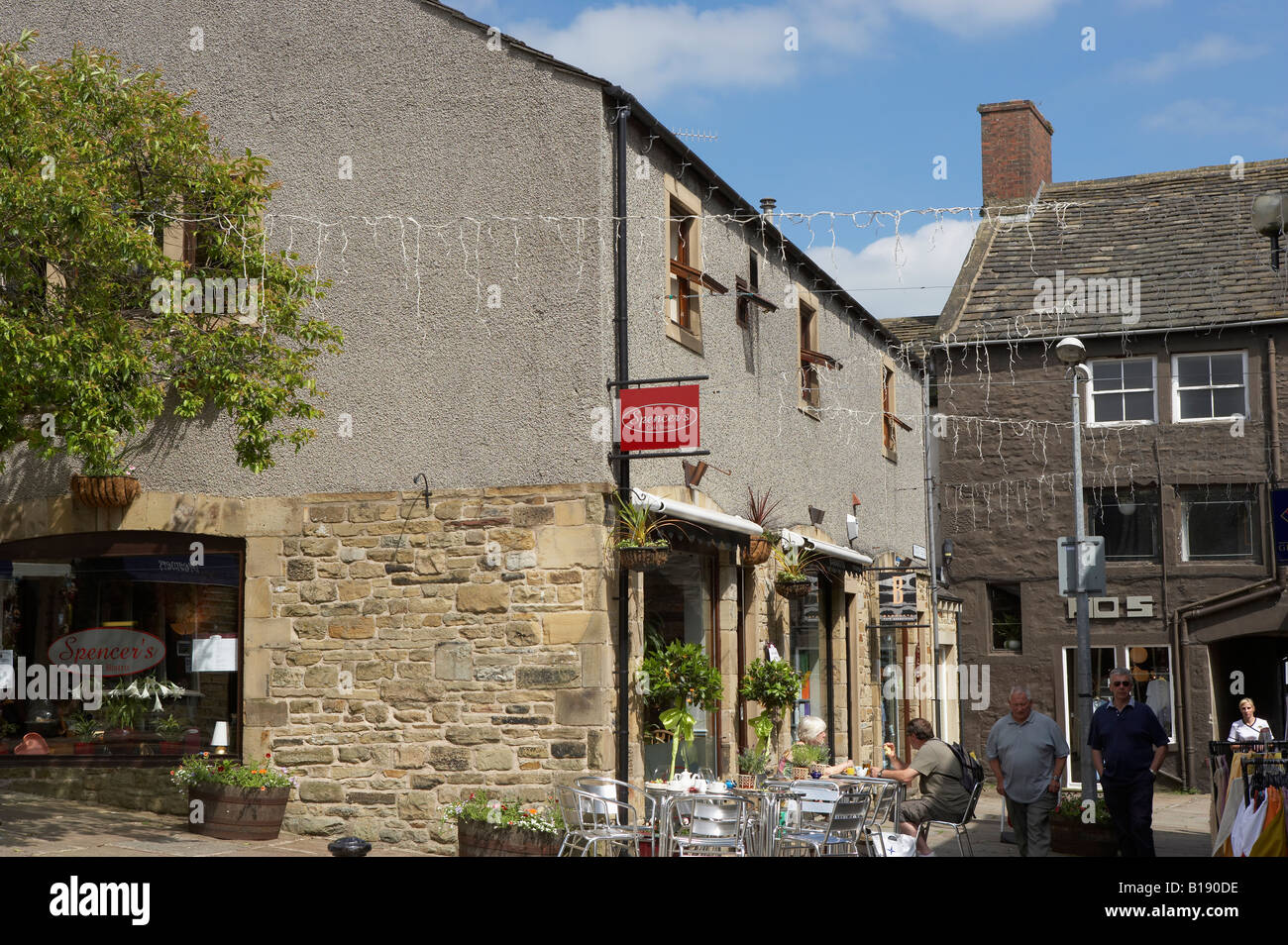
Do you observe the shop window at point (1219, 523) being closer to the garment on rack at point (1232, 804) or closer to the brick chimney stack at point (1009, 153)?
the brick chimney stack at point (1009, 153)

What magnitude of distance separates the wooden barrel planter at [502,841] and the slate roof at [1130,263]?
14.9 metres

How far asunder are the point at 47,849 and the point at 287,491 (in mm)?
3558

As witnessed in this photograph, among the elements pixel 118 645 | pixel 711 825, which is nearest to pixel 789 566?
pixel 711 825

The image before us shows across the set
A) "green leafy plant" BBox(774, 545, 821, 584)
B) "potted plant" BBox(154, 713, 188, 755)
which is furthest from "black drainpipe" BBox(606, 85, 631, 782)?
"potted plant" BBox(154, 713, 188, 755)

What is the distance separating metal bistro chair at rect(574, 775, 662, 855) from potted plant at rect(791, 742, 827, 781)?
171 centimetres

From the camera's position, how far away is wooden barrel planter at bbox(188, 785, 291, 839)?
37.5 ft

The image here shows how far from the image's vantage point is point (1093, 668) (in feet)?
73.6

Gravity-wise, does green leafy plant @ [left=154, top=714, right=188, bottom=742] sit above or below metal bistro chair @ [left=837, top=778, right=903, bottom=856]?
above

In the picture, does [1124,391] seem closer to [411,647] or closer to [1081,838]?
[1081,838]

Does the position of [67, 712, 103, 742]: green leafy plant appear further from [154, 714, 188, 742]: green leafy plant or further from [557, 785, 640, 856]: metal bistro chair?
[557, 785, 640, 856]: metal bistro chair

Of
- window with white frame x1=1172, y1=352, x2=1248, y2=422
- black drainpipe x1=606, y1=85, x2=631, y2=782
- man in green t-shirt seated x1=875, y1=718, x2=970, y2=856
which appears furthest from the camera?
window with white frame x1=1172, y1=352, x2=1248, y2=422

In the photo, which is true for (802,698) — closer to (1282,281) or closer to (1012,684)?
(1012,684)

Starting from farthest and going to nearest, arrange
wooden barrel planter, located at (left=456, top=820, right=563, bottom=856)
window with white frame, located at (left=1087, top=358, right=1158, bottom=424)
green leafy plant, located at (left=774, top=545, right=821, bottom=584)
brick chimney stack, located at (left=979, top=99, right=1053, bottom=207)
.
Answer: brick chimney stack, located at (left=979, top=99, right=1053, bottom=207) < window with white frame, located at (left=1087, top=358, right=1158, bottom=424) < green leafy plant, located at (left=774, top=545, right=821, bottom=584) < wooden barrel planter, located at (left=456, top=820, right=563, bottom=856)
